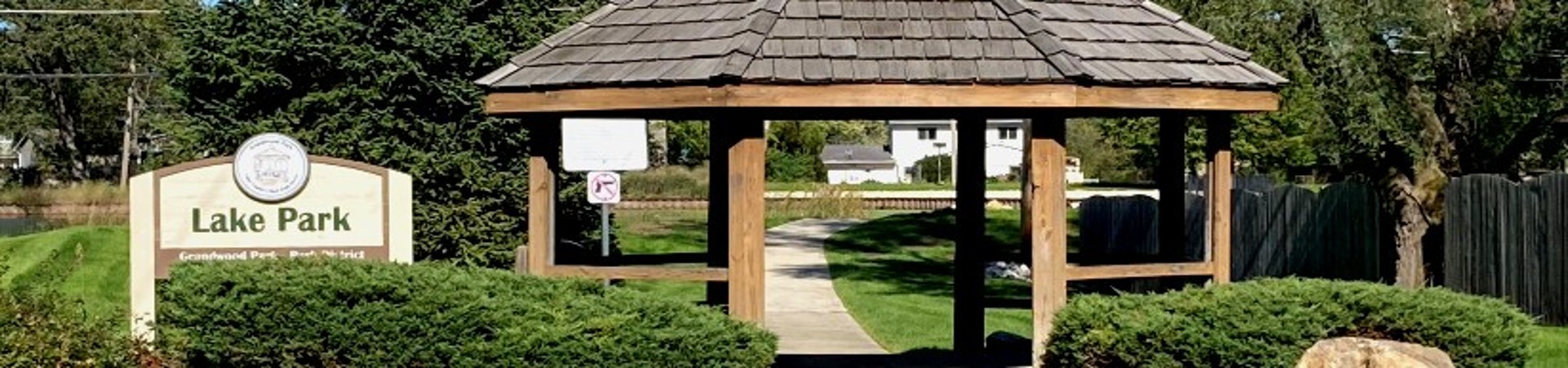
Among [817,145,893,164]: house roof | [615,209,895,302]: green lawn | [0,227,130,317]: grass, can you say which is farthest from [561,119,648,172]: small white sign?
[817,145,893,164]: house roof

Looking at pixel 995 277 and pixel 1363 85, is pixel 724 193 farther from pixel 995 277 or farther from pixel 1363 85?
pixel 995 277

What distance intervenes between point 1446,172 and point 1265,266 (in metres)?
2.87

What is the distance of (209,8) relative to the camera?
22.7 m

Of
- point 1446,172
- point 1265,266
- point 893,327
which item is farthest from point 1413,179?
point 893,327

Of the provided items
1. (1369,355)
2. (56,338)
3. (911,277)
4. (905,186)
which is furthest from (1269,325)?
(905,186)

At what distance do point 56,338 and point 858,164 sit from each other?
8097cm

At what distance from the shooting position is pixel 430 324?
853cm

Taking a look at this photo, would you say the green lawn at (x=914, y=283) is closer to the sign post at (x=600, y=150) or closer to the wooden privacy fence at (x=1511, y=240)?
the wooden privacy fence at (x=1511, y=240)

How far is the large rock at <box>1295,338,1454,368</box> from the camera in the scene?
8.55 meters

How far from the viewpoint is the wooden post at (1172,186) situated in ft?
36.5

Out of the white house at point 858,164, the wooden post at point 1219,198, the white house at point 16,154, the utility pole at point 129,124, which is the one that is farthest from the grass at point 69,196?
the white house at point 858,164

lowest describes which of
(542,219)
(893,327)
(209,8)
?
(893,327)

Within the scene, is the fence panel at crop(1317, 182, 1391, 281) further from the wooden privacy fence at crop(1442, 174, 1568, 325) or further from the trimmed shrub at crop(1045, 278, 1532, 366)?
the trimmed shrub at crop(1045, 278, 1532, 366)

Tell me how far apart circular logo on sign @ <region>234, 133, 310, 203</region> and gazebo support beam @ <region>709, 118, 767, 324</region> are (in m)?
3.68
